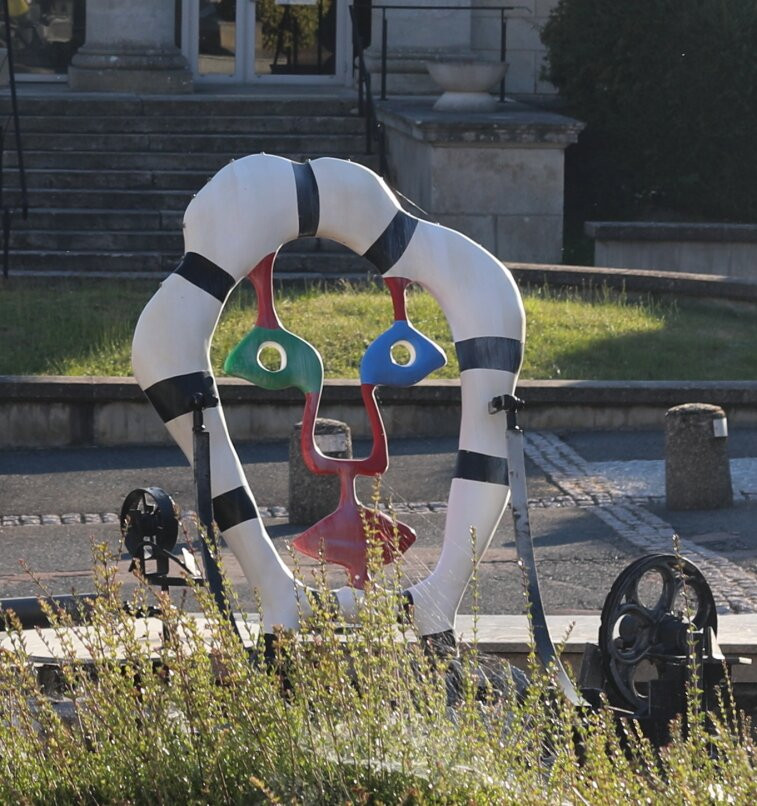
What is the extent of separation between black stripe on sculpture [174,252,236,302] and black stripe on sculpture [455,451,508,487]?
1.02 m

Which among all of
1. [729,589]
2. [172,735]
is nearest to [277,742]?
[172,735]

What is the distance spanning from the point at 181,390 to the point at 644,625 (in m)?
1.75

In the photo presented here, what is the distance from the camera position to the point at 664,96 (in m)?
19.3

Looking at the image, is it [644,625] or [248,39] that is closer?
[644,625]

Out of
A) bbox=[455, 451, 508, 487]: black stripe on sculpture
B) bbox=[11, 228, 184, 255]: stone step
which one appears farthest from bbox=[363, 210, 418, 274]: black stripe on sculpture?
bbox=[11, 228, 184, 255]: stone step

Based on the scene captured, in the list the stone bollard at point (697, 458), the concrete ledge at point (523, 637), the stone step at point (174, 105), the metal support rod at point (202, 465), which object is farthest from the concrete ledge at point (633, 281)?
the metal support rod at point (202, 465)

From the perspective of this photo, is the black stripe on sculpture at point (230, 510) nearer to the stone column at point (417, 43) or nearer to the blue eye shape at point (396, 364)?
the blue eye shape at point (396, 364)

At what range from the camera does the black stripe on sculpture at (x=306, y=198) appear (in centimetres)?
617

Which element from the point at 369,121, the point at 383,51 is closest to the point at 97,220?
the point at 369,121

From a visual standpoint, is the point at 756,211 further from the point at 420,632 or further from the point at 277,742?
the point at 277,742

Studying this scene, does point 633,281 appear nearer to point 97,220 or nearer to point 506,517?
point 97,220

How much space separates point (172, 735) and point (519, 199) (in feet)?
43.7

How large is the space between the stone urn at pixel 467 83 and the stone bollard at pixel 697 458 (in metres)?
8.79

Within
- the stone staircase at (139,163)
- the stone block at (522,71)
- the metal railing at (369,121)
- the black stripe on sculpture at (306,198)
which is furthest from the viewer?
the stone block at (522,71)
